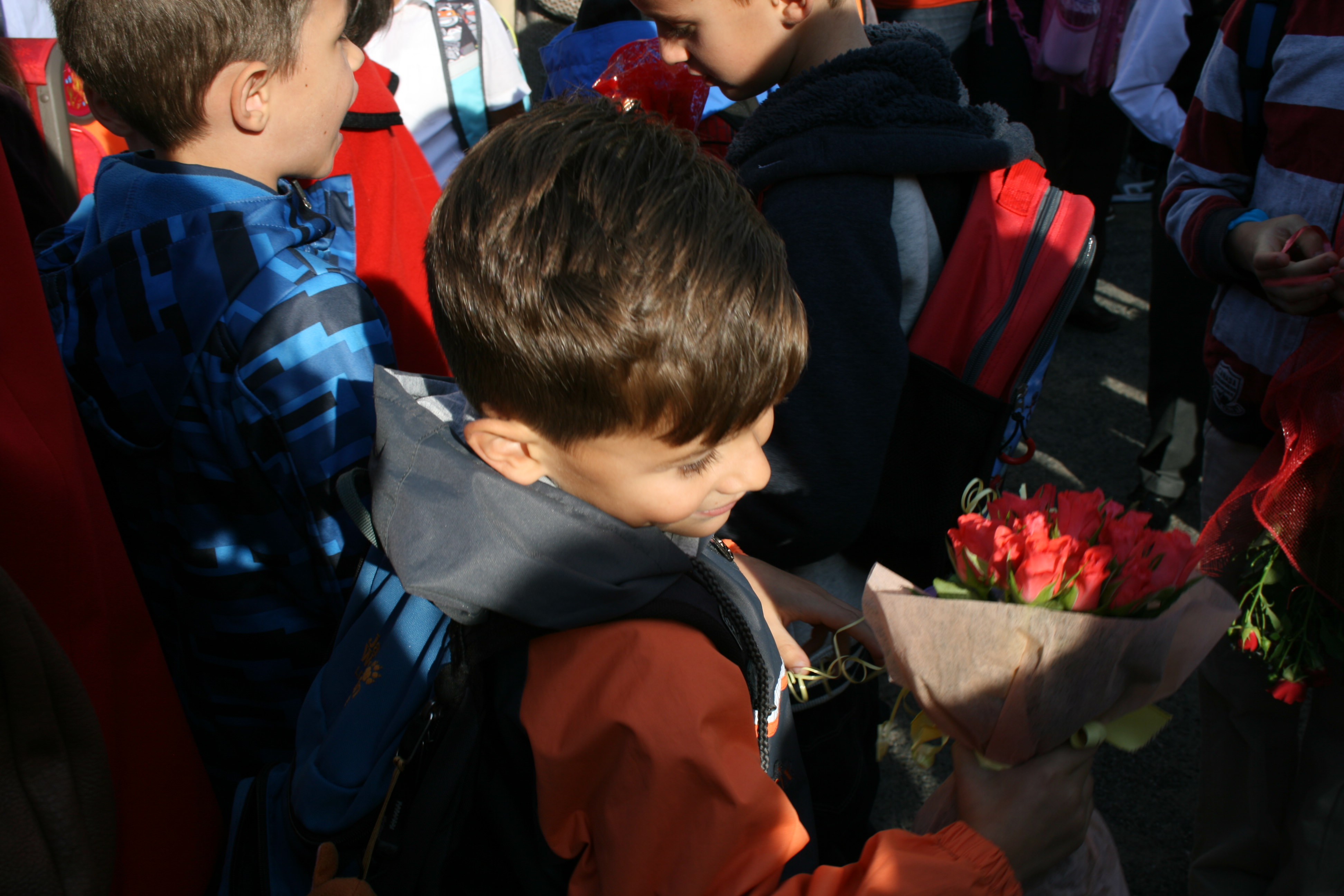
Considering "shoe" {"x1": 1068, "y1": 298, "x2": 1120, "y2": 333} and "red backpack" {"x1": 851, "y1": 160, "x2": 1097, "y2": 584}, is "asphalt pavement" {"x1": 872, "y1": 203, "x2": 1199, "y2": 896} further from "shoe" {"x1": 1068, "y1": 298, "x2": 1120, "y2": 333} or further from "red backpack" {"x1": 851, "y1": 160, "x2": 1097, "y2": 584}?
"red backpack" {"x1": 851, "y1": 160, "x2": 1097, "y2": 584}

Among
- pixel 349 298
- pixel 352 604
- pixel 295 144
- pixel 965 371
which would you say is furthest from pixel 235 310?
pixel 965 371

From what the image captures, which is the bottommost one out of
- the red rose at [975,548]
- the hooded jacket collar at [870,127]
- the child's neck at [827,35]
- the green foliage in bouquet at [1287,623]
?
the green foliage in bouquet at [1287,623]

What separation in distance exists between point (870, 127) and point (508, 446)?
2.85ft

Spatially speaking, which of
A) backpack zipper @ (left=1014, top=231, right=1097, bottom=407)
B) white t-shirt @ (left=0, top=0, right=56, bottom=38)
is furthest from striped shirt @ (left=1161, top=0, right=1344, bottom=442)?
white t-shirt @ (left=0, top=0, right=56, bottom=38)

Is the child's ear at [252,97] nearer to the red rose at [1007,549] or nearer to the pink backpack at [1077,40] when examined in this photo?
the red rose at [1007,549]

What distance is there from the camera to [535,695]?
1.02 meters

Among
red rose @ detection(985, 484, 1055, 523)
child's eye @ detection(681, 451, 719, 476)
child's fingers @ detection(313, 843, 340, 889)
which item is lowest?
child's fingers @ detection(313, 843, 340, 889)

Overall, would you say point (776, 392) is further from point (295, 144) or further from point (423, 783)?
point (295, 144)

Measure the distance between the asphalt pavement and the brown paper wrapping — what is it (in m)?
1.59

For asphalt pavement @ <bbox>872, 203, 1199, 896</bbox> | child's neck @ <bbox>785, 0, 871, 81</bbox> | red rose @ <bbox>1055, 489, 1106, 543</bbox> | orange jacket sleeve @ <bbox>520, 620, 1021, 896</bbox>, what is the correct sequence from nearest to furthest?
orange jacket sleeve @ <bbox>520, 620, 1021, 896</bbox>, red rose @ <bbox>1055, 489, 1106, 543</bbox>, child's neck @ <bbox>785, 0, 871, 81</bbox>, asphalt pavement @ <bbox>872, 203, 1199, 896</bbox>

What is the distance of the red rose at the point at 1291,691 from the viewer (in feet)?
5.77

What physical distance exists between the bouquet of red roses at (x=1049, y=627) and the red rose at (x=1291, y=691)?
83 centimetres

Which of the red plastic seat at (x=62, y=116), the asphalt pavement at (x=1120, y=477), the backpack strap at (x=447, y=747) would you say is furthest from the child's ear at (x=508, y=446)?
the red plastic seat at (x=62, y=116)

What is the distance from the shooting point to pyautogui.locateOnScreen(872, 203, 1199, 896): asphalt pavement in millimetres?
2496
